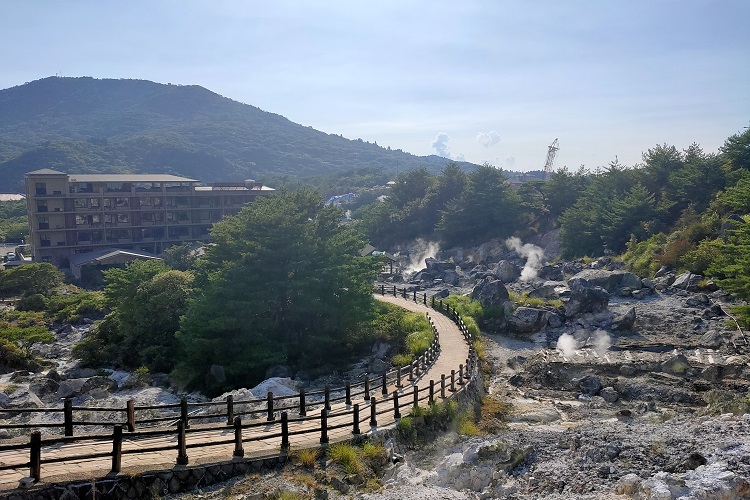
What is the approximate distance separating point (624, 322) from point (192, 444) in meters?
28.8

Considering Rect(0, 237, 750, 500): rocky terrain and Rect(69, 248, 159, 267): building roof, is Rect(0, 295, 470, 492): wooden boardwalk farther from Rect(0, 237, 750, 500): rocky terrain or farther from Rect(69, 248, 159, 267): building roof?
Rect(69, 248, 159, 267): building roof

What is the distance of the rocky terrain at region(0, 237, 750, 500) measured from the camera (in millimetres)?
14289

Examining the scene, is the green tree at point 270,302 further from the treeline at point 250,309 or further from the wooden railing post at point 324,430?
the wooden railing post at point 324,430

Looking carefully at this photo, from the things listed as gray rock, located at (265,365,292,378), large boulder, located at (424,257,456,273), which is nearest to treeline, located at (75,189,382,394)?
gray rock, located at (265,365,292,378)

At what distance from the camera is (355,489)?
1440cm

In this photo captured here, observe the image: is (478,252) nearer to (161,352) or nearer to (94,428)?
(161,352)

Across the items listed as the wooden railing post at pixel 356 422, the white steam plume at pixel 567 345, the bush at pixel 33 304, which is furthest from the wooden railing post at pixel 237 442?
the bush at pixel 33 304

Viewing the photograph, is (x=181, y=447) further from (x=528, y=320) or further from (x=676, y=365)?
(x=528, y=320)

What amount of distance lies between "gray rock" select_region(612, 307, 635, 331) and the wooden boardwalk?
57.8 ft

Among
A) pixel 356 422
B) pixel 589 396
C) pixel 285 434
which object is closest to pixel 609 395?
pixel 589 396

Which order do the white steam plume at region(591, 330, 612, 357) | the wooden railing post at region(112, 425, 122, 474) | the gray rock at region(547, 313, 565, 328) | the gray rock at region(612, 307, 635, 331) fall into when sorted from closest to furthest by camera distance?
the wooden railing post at region(112, 425, 122, 474) < the white steam plume at region(591, 330, 612, 357) < the gray rock at region(612, 307, 635, 331) < the gray rock at region(547, 313, 565, 328)

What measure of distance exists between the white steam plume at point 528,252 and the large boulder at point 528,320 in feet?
71.7

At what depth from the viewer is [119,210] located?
74.4 meters

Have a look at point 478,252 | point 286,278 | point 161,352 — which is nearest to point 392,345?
point 286,278
